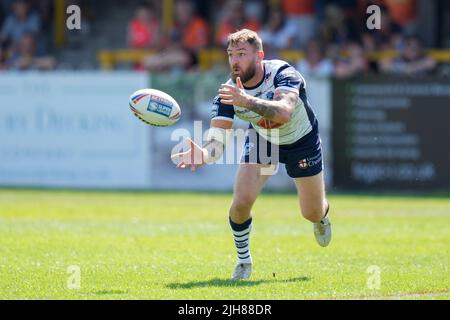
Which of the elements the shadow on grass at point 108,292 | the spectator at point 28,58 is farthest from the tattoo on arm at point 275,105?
the spectator at point 28,58

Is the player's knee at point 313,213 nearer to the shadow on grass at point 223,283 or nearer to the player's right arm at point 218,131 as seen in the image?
the shadow on grass at point 223,283

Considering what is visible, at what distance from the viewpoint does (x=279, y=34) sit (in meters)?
21.5

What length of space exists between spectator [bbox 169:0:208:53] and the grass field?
4.55 meters

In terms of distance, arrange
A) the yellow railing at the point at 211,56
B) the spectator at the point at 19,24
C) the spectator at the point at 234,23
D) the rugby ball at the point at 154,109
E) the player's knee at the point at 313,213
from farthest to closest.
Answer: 1. the spectator at the point at 19,24
2. the spectator at the point at 234,23
3. the yellow railing at the point at 211,56
4. the player's knee at the point at 313,213
5. the rugby ball at the point at 154,109

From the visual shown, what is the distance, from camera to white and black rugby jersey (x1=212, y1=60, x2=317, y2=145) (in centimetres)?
932

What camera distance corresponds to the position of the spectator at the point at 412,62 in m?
20.0

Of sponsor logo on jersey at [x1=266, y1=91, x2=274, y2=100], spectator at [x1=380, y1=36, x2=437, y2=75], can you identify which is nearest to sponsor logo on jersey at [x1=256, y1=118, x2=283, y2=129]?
sponsor logo on jersey at [x1=266, y1=91, x2=274, y2=100]

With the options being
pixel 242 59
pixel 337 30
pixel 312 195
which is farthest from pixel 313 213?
pixel 337 30

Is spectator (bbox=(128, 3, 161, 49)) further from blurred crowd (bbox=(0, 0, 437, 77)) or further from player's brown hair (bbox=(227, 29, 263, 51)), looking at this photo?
player's brown hair (bbox=(227, 29, 263, 51))

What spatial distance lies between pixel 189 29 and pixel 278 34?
2.27 meters

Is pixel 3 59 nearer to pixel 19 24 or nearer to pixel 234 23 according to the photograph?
pixel 19 24

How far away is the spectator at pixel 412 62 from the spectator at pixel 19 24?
8942 mm

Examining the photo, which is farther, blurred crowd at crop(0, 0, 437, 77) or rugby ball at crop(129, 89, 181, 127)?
blurred crowd at crop(0, 0, 437, 77)
